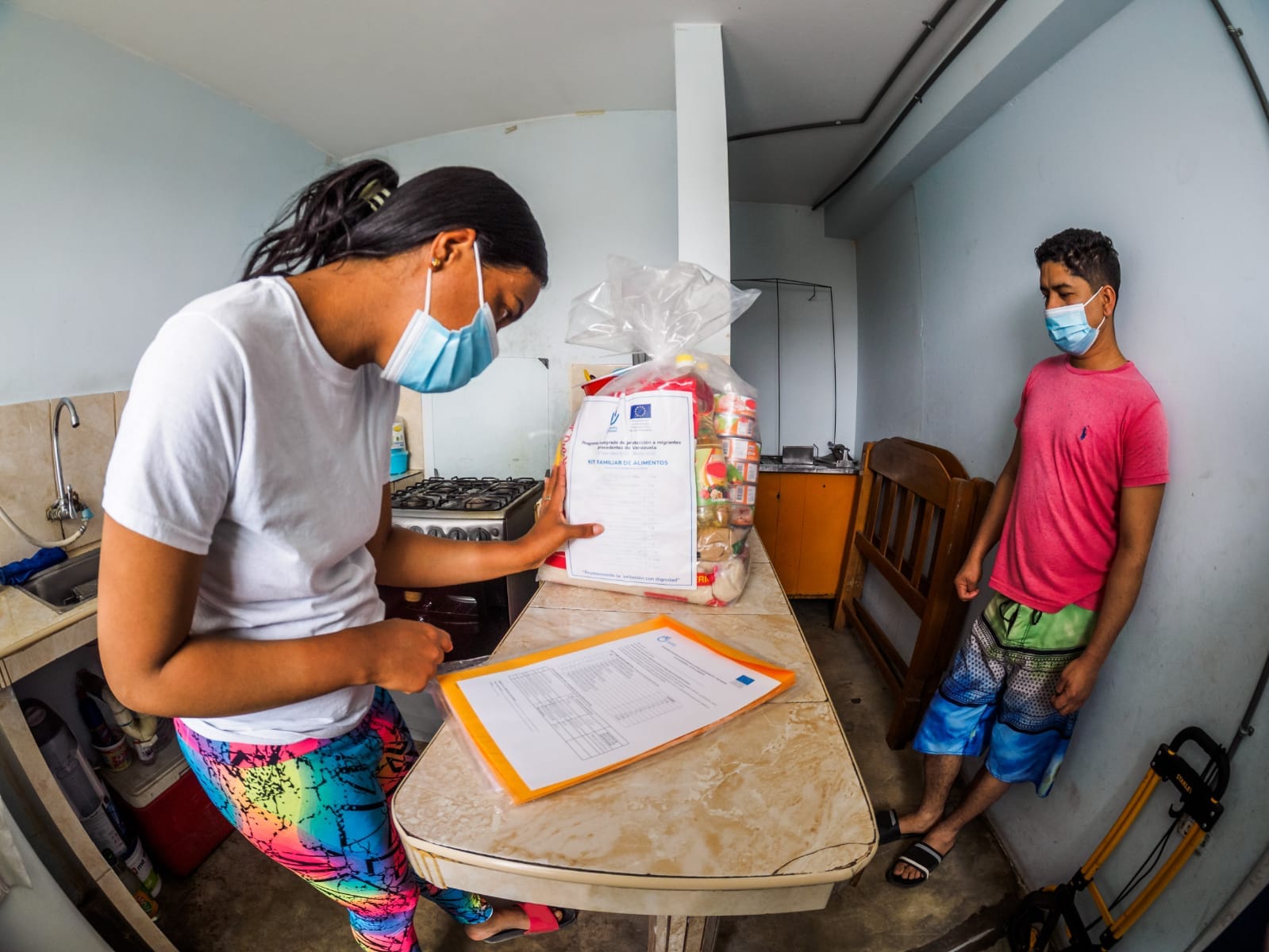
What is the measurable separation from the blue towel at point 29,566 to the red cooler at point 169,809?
57 cm

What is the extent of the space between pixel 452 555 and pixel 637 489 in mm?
332

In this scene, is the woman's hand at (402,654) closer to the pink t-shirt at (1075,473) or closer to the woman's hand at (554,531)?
the woman's hand at (554,531)

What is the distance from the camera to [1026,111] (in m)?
1.46

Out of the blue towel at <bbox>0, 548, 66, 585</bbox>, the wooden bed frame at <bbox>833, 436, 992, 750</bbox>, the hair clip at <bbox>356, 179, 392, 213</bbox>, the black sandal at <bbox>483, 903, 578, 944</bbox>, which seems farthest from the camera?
the wooden bed frame at <bbox>833, 436, 992, 750</bbox>

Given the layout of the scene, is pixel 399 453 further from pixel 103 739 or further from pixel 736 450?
pixel 736 450

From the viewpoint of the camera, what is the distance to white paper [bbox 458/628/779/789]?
0.52 m

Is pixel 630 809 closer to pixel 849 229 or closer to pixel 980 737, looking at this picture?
pixel 980 737

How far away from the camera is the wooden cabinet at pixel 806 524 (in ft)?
8.46

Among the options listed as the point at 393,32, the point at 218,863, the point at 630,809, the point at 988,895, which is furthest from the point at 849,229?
the point at 218,863

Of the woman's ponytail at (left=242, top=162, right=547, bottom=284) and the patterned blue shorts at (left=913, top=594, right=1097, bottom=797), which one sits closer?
the woman's ponytail at (left=242, top=162, right=547, bottom=284)

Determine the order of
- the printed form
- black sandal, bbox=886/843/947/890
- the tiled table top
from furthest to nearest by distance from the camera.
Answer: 1. black sandal, bbox=886/843/947/890
2. the printed form
3. the tiled table top

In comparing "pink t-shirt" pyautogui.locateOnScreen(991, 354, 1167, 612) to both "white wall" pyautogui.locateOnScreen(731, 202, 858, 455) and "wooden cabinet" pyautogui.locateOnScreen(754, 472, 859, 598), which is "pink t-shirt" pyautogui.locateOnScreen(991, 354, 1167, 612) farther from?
"white wall" pyautogui.locateOnScreen(731, 202, 858, 455)

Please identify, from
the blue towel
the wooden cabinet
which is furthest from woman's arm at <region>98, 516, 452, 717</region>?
the wooden cabinet

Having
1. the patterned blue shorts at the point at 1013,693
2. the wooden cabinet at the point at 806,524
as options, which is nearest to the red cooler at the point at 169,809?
the patterned blue shorts at the point at 1013,693
